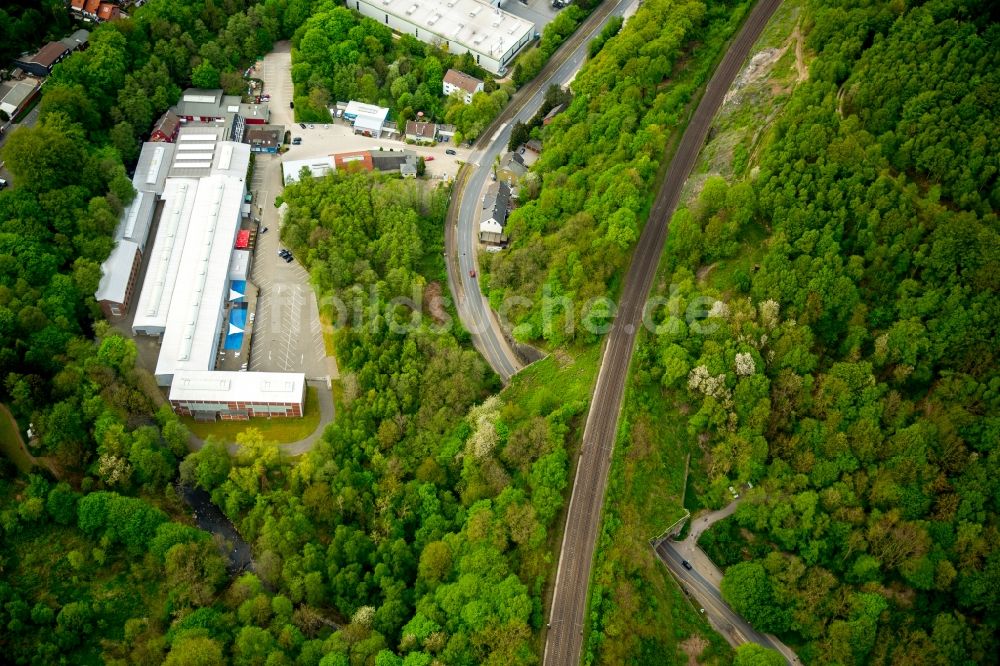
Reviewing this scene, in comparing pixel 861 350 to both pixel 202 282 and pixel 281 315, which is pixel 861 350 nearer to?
pixel 281 315

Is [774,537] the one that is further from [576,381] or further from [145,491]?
[145,491]

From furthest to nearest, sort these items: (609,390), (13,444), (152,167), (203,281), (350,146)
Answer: (350,146) → (152,167) → (203,281) → (609,390) → (13,444)

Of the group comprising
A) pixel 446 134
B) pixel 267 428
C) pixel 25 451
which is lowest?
pixel 25 451

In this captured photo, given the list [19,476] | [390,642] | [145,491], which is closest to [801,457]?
[390,642]

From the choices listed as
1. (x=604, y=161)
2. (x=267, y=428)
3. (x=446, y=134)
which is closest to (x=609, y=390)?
(x=604, y=161)

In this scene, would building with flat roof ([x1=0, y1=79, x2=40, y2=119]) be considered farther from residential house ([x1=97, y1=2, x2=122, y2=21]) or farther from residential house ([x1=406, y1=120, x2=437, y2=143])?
residential house ([x1=406, y1=120, x2=437, y2=143])

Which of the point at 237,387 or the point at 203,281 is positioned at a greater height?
the point at 203,281
